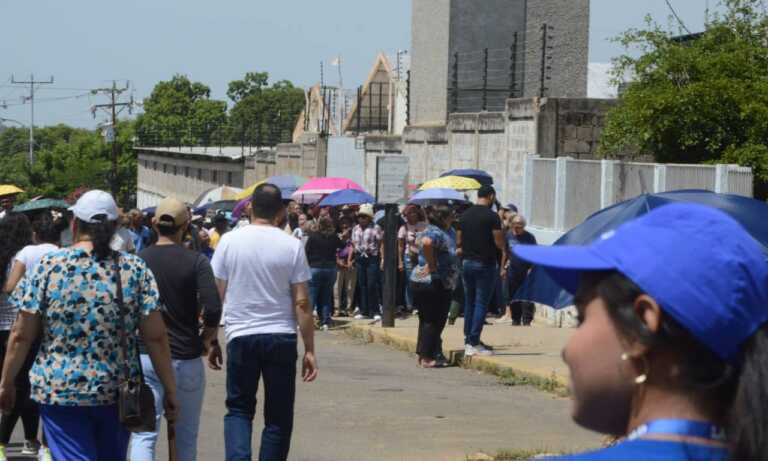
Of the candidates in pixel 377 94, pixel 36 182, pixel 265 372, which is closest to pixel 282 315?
pixel 265 372

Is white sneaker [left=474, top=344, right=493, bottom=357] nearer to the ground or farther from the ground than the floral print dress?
nearer to the ground

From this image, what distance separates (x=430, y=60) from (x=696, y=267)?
4047cm

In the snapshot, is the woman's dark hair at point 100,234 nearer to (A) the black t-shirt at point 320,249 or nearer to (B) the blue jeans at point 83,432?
(B) the blue jeans at point 83,432

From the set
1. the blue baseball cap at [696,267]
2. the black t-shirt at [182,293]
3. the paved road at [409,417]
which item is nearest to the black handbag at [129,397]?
the black t-shirt at [182,293]

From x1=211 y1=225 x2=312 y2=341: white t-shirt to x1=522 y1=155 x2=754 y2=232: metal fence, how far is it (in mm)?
9750

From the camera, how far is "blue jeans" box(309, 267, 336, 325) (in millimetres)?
19984

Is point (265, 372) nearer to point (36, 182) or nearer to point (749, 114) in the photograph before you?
point (749, 114)

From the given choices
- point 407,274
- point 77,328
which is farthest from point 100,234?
point 407,274

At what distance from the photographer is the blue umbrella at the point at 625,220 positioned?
7.61m

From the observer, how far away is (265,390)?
25.9 feet

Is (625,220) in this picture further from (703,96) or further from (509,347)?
(703,96)

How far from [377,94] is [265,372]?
58.0 meters

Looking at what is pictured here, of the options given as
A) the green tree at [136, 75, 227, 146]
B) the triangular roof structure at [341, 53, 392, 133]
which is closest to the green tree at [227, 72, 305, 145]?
the green tree at [136, 75, 227, 146]

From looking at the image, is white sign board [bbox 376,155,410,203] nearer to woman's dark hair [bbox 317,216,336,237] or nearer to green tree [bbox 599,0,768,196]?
woman's dark hair [bbox 317,216,336,237]
